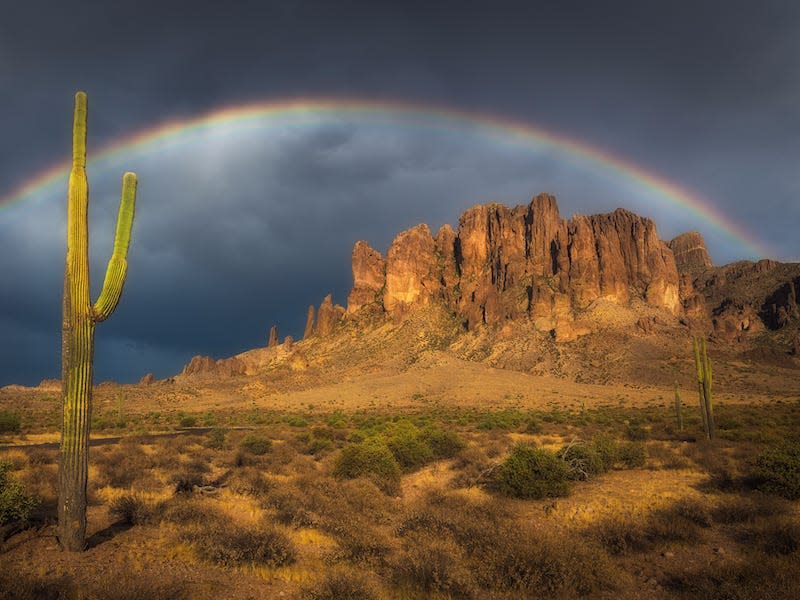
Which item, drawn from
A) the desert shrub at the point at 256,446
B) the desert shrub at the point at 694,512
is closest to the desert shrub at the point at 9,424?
the desert shrub at the point at 256,446

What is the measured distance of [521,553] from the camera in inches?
287

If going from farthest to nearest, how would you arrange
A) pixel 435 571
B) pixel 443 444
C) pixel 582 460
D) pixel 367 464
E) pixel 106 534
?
pixel 443 444 < pixel 367 464 < pixel 582 460 < pixel 106 534 < pixel 435 571

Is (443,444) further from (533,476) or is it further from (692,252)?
(692,252)

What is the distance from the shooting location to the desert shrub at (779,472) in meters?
11.7

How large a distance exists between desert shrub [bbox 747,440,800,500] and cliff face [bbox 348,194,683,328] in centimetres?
9708

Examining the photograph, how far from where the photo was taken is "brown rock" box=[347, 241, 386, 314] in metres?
139

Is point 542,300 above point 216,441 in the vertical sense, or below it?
above

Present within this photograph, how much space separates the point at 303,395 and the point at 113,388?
152 ft

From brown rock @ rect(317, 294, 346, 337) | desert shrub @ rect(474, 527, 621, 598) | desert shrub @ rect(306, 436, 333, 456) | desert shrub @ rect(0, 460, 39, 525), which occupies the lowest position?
desert shrub @ rect(306, 436, 333, 456)

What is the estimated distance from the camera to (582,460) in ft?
50.0

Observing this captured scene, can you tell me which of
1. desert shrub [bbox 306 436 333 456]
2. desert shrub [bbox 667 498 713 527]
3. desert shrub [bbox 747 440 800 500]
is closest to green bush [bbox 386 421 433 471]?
desert shrub [bbox 306 436 333 456]

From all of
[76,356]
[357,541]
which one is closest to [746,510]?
[357,541]

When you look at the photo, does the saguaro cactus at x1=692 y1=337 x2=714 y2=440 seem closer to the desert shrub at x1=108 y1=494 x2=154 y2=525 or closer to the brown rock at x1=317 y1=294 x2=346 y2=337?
the desert shrub at x1=108 y1=494 x2=154 y2=525

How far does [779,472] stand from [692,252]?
Answer: 213178mm
